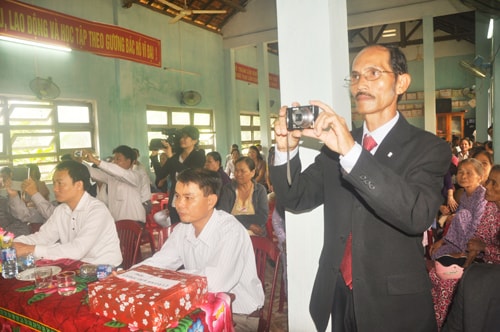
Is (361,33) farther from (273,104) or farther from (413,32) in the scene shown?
(273,104)

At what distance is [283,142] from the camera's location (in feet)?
4.34

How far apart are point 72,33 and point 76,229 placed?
516cm

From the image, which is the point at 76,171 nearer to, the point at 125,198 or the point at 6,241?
the point at 6,241

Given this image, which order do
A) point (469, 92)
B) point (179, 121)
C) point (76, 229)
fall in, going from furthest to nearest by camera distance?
point (469, 92)
point (179, 121)
point (76, 229)

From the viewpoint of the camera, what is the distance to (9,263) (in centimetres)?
195

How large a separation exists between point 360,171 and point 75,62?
704 cm

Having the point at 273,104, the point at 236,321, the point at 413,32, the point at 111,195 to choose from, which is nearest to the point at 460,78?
the point at 413,32

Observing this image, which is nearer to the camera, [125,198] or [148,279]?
[148,279]

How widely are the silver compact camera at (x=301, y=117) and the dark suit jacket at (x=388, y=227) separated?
203 mm

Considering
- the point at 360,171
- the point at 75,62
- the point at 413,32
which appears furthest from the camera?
the point at 413,32

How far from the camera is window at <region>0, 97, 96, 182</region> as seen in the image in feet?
19.7

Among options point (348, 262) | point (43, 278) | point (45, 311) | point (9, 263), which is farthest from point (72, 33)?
point (348, 262)

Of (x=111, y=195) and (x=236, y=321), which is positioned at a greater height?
(x=111, y=195)

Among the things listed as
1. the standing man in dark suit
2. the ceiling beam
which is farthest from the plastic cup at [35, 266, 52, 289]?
Result: the ceiling beam
